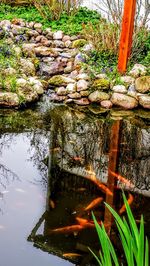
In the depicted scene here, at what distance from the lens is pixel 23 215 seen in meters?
3.79

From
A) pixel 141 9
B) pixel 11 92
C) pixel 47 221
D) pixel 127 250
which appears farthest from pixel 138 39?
pixel 127 250

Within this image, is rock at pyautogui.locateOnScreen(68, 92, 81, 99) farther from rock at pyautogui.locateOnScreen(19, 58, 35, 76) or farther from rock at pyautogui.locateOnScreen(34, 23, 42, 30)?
rock at pyautogui.locateOnScreen(34, 23, 42, 30)

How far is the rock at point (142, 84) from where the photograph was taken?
273 inches

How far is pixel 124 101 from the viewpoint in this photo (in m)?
6.73

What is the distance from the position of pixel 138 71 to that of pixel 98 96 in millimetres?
A: 960

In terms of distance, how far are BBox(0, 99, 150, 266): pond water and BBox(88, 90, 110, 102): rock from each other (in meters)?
0.17

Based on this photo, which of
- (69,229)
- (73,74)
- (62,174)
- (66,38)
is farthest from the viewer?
(66,38)

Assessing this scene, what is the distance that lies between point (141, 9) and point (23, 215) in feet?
21.2

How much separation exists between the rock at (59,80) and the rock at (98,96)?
614mm

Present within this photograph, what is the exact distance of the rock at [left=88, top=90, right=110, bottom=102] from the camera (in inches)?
267

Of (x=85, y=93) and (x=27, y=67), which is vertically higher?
(x=27, y=67)

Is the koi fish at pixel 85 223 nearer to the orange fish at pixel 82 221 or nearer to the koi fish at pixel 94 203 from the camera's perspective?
the orange fish at pixel 82 221

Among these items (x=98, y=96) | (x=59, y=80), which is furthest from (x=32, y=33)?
(x=98, y=96)

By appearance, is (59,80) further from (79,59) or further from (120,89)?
(120,89)
